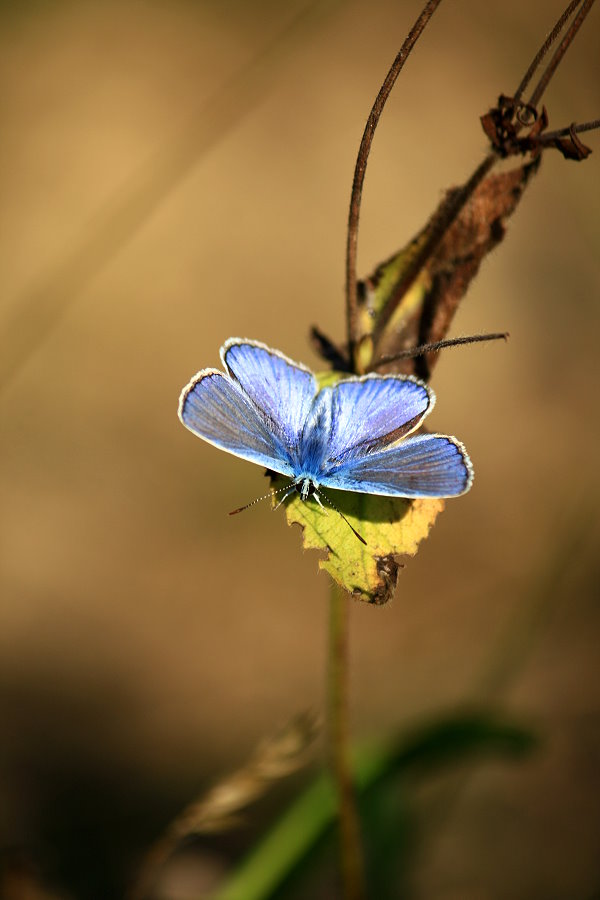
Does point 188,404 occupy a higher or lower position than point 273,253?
lower

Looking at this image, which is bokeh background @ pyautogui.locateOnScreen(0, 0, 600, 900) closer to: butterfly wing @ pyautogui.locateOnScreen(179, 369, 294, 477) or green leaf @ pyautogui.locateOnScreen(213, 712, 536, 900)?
green leaf @ pyautogui.locateOnScreen(213, 712, 536, 900)

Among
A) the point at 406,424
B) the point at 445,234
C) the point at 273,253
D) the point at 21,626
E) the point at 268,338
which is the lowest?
the point at 406,424

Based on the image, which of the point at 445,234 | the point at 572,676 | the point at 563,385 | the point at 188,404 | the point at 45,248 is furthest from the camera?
the point at 45,248

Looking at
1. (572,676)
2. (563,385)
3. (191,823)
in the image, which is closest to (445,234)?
(191,823)

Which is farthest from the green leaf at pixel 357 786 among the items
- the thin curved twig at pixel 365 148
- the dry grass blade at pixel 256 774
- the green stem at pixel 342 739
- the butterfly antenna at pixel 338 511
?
the thin curved twig at pixel 365 148

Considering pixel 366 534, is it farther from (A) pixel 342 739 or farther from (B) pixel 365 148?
(B) pixel 365 148

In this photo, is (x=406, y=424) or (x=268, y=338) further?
(x=268, y=338)

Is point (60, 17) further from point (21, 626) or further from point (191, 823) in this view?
point (191, 823)
